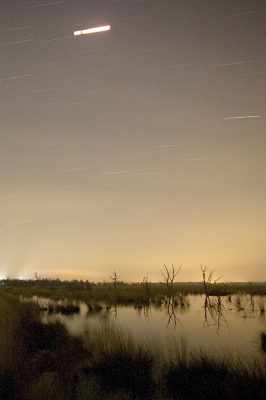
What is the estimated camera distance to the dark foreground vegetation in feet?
19.1

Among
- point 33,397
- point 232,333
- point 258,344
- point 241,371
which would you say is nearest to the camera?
point 33,397

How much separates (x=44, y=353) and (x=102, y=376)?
220 centimetres

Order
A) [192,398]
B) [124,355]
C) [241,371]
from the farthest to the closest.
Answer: [124,355] < [241,371] < [192,398]

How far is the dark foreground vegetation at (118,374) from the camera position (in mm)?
5828

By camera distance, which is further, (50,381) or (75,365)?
Result: (75,365)

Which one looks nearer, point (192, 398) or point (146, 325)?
point (192, 398)

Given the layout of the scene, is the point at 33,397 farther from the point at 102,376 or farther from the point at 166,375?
the point at 166,375

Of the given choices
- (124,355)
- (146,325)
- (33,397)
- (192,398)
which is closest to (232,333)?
(146,325)

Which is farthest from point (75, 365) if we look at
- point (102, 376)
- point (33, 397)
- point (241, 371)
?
point (241, 371)

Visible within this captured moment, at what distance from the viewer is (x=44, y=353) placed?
28.1 feet

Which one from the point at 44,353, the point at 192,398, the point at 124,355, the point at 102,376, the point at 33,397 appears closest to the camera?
the point at 33,397

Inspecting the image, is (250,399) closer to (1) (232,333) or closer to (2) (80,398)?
(2) (80,398)

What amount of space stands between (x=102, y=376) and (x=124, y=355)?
25.1 inches

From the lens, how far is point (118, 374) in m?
6.91
